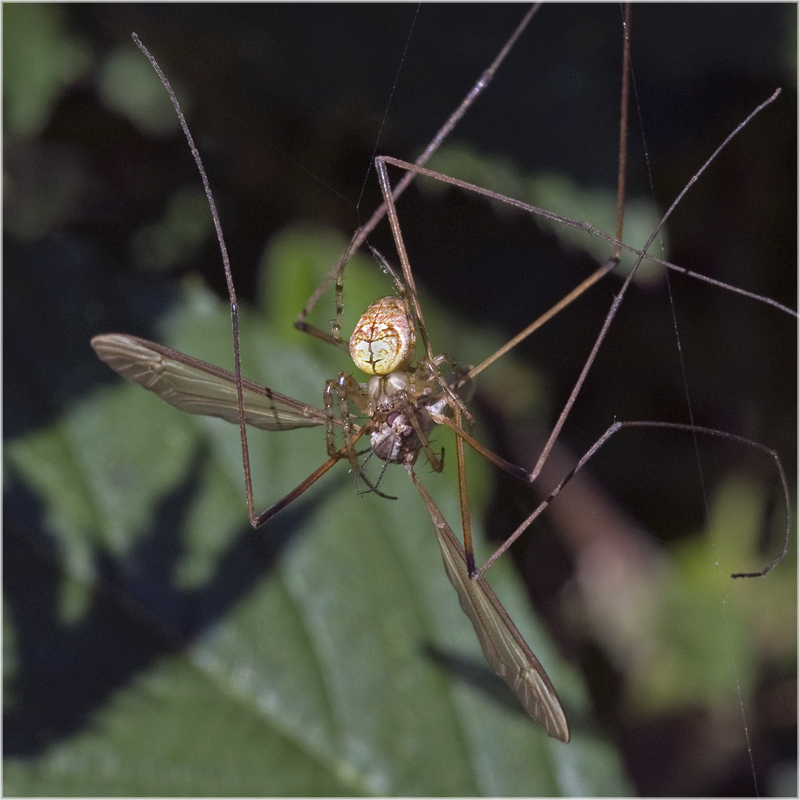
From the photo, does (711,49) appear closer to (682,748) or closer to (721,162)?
(721,162)

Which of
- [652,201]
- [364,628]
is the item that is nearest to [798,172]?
[652,201]

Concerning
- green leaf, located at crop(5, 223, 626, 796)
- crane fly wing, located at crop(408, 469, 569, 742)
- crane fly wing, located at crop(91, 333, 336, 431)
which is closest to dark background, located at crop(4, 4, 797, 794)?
green leaf, located at crop(5, 223, 626, 796)

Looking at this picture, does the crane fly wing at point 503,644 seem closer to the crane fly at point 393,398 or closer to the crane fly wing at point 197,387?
the crane fly at point 393,398

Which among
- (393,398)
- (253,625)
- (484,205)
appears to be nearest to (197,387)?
(393,398)

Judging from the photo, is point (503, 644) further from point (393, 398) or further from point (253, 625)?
point (253, 625)

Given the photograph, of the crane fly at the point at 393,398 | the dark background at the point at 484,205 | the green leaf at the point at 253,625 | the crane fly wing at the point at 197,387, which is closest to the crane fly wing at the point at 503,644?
the crane fly at the point at 393,398

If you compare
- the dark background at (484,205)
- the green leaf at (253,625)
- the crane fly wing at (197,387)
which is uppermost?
the dark background at (484,205)

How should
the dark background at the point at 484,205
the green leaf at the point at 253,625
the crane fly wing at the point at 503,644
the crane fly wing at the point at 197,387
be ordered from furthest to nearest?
the dark background at the point at 484,205, the green leaf at the point at 253,625, the crane fly wing at the point at 197,387, the crane fly wing at the point at 503,644

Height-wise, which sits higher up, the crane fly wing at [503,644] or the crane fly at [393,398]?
the crane fly at [393,398]
